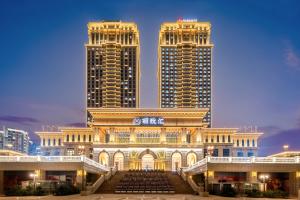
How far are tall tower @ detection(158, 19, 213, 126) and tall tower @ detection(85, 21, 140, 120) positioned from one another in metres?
10.0

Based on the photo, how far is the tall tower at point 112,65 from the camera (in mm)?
155875

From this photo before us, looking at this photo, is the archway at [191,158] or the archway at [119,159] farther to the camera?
A: the archway at [119,159]

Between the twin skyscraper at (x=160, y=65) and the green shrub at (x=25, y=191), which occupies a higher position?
the twin skyscraper at (x=160, y=65)

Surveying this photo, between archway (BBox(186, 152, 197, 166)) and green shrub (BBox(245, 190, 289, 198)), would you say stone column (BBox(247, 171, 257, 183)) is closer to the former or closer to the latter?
green shrub (BBox(245, 190, 289, 198))

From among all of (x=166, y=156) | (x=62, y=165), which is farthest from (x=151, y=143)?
(x=62, y=165)

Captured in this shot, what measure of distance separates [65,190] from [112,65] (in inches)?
4203

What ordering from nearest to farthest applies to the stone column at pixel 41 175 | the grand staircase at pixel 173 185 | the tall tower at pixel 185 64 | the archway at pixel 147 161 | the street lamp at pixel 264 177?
the street lamp at pixel 264 177, the stone column at pixel 41 175, the grand staircase at pixel 173 185, the archway at pixel 147 161, the tall tower at pixel 185 64

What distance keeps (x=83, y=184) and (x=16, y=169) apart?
827cm

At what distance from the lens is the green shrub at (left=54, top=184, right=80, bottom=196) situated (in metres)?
51.5

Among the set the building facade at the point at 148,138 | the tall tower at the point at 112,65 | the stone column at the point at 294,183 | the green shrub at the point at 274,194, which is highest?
the tall tower at the point at 112,65

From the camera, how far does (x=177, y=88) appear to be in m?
159

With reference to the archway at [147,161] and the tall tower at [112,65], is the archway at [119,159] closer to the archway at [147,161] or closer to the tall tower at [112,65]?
the archway at [147,161]

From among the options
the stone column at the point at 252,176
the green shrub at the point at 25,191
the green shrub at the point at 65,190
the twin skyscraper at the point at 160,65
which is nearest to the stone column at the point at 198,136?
the stone column at the point at 252,176

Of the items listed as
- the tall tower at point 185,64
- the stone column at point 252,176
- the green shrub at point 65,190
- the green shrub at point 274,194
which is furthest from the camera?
the tall tower at point 185,64
